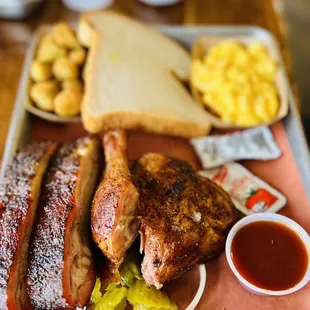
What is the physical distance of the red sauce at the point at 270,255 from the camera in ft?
5.08

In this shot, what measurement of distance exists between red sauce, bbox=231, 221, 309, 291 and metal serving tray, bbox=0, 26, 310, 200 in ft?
1.05

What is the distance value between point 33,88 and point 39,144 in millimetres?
413

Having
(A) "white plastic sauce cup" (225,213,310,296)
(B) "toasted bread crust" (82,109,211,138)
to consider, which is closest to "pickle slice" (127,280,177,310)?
(A) "white plastic sauce cup" (225,213,310,296)

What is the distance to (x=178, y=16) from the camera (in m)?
2.81

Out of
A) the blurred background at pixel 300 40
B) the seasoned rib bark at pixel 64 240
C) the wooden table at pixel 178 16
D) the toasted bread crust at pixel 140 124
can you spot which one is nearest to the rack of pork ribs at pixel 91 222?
the seasoned rib bark at pixel 64 240

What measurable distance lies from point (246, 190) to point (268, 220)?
0.24 meters

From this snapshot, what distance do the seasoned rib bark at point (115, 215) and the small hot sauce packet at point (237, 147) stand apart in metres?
0.51

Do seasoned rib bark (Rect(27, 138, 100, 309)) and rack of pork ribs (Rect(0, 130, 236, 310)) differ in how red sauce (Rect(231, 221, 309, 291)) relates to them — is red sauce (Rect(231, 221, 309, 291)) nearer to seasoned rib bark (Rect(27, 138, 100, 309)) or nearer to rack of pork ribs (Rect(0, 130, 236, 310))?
rack of pork ribs (Rect(0, 130, 236, 310))

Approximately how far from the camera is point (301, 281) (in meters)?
1.53

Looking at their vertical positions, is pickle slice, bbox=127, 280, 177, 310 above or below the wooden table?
below

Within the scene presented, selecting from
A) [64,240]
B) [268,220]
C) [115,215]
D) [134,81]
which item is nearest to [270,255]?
[268,220]

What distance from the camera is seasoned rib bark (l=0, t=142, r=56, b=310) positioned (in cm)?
143

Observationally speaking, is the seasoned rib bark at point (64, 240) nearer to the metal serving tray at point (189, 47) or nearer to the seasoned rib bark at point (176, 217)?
the seasoned rib bark at point (176, 217)

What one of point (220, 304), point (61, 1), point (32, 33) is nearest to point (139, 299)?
point (220, 304)
